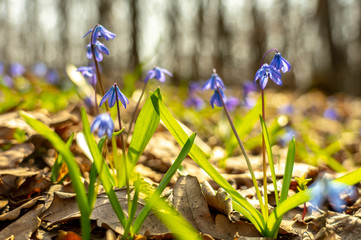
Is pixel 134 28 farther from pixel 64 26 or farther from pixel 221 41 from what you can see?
pixel 64 26

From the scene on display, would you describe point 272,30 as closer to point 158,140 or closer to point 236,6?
point 236,6

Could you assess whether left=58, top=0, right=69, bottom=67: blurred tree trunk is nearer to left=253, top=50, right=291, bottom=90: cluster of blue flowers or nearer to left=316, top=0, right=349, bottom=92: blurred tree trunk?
left=316, top=0, right=349, bottom=92: blurred tree trunk

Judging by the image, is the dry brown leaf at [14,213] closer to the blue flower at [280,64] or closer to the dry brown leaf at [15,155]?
the dry brown leaf at [15,155]

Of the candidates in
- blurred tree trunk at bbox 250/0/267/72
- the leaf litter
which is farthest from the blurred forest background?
the leaf litter

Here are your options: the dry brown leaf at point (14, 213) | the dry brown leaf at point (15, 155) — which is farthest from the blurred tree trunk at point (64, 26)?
the dry brown leaf at point (14, 213)

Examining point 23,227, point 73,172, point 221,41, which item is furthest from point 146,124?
point 221,41

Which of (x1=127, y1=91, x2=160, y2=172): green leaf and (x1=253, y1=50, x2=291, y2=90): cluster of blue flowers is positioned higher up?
(x1=253, y1=50, x2=291, y2=90): cluster of blue flowers

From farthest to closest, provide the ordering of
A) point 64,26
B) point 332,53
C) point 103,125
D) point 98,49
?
point 64,26 < point 332,53 < point 98,49 < point 103,125
